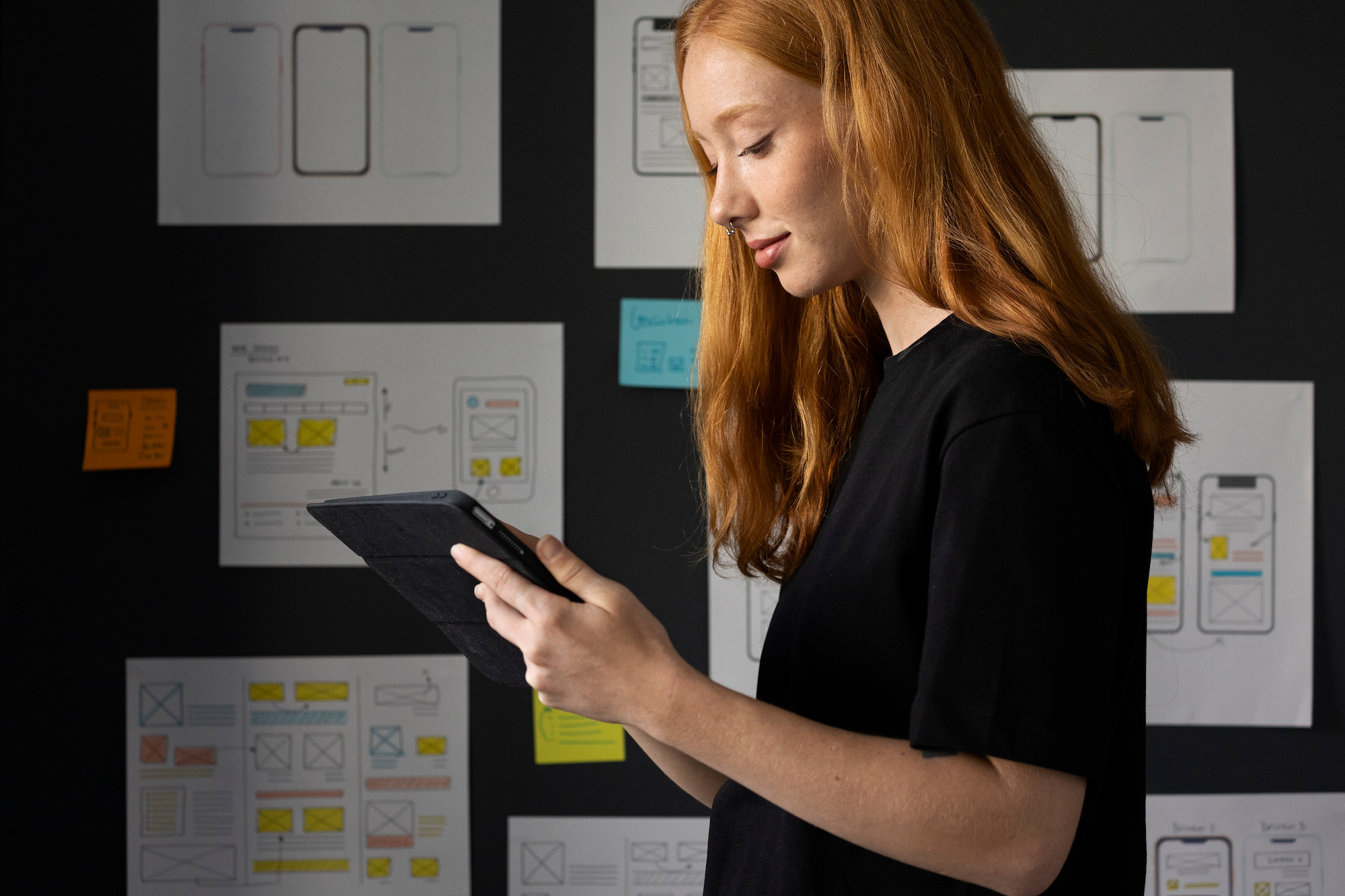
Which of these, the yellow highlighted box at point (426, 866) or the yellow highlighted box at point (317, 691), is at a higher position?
the yellow highlighted box at point (317, 691)

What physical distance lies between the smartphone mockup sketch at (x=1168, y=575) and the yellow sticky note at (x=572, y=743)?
79 centimetres

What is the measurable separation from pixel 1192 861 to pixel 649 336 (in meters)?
1.09

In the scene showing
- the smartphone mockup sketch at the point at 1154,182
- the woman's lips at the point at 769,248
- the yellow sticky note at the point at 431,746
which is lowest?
the yellow sticky note at the point at 431,746

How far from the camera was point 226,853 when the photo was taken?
1.39 m

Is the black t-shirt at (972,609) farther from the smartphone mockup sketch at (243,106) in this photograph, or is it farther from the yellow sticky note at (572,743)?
the smartphone mockup sketch at (243,106)

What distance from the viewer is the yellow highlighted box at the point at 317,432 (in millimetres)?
1396

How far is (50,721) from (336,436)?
22.9 inches

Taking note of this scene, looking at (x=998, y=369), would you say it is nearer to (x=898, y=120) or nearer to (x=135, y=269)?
(x=898, y=120)

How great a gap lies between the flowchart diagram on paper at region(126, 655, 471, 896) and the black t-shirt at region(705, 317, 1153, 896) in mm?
791

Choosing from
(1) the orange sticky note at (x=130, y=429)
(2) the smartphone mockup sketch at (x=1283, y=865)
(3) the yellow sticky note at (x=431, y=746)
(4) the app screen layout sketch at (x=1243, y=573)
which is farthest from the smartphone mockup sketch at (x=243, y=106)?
(2) the smartphone mockup sketch at (x=1283, y=865)

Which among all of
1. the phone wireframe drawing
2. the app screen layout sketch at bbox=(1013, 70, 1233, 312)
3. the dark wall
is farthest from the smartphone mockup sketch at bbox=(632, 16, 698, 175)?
the phone wireframe drawing

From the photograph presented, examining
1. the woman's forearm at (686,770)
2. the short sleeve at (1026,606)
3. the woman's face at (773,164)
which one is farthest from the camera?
the woman's forearm at (686,770)

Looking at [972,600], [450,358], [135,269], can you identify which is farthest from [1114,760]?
[135,269]

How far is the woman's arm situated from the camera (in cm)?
50
